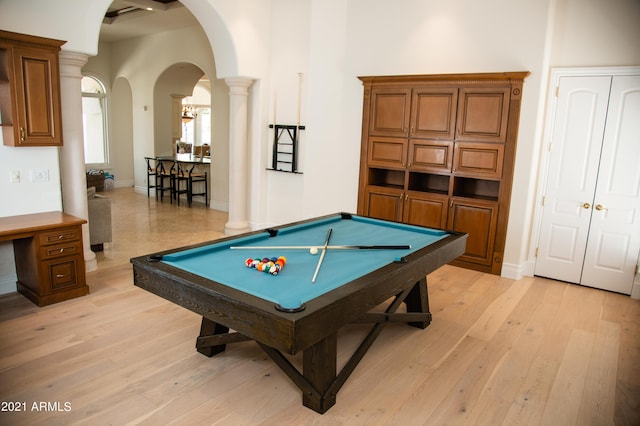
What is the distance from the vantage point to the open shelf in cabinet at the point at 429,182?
223 inches

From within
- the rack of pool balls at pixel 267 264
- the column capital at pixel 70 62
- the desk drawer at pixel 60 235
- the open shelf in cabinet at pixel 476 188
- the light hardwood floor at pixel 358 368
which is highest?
the column capital at pixel 70 62

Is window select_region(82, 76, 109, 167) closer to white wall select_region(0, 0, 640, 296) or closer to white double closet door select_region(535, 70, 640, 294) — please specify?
white wall select_region(0, 0, 640, 296)

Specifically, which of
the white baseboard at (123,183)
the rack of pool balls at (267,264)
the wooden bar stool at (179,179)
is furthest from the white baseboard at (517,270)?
the white baseboard at (123,183)

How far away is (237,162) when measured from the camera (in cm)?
667

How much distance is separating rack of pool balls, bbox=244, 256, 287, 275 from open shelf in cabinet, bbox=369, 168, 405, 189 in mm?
3483

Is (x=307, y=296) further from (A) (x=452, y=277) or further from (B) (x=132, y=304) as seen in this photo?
(A) (x=452, y=277)

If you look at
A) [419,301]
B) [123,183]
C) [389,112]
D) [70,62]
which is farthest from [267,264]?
[123,183]

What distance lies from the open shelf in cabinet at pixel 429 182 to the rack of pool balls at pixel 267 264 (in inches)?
132

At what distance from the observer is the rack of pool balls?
2531mm

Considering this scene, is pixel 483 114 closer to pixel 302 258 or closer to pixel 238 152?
pixel 302 258

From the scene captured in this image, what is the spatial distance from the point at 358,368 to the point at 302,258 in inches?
33.9

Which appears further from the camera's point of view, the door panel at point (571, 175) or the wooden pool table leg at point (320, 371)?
the door panel at point (571, 175)

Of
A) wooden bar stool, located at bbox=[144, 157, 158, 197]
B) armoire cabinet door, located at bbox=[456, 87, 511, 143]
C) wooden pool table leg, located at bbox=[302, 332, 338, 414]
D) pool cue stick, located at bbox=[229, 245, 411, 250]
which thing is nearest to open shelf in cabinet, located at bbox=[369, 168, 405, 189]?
armoire cabinet door, located at bbox=[456, 87, 511, 143]

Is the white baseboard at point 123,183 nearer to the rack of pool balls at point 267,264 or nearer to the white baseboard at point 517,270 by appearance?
the white baseboard at point 517,270
